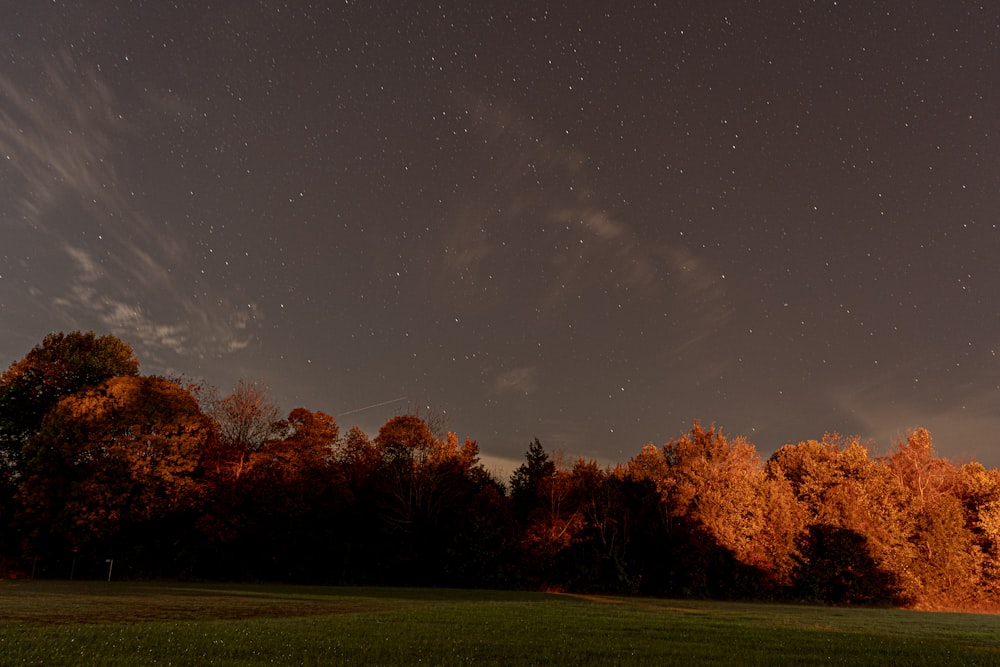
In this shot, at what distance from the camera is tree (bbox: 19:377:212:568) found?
126 ft

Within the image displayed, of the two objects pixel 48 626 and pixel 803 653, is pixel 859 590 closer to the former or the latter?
pixel 803 653

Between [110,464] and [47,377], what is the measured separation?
9027 mm

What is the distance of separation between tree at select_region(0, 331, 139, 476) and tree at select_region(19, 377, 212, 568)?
10.2 feet

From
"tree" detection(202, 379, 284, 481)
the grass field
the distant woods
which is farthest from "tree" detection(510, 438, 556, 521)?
the grass field

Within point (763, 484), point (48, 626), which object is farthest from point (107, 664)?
point (763, 484)

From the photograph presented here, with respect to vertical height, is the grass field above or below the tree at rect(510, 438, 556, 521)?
below

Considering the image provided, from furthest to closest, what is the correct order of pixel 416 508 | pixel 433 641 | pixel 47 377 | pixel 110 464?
1. pixel 416 508
2. pixel 47 377
3. pixel 110 464
4. pixel 433 641

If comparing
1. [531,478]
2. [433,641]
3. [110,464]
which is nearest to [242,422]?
[110,464]

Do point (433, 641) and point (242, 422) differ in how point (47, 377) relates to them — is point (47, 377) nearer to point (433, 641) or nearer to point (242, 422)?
point (242, 422)

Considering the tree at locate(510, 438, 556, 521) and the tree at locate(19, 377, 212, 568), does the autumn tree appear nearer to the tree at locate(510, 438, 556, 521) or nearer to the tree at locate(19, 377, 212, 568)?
the tree at locate(510, 438, 556, 521)

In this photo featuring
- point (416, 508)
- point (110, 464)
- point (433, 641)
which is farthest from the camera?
point (416, 508)

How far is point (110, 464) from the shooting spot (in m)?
39.6

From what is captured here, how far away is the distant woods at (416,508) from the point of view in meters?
40.5

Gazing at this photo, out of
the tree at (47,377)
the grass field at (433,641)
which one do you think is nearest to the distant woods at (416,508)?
the tree at (47,377)
